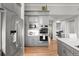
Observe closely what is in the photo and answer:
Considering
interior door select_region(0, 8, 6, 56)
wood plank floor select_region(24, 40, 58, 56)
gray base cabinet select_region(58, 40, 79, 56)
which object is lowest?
wood plank floor select_region(24, 40, 58, 56)

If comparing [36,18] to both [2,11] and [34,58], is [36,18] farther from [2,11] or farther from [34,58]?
[34,58]

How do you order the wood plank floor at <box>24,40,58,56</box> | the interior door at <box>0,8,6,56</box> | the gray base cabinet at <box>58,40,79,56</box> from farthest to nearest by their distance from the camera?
the wood plank floor at <box>24,40,58,56</box> → the gray base cabinet at <box>58,40,79,56</box> → the interior door at <box>0,8,6,56</box>

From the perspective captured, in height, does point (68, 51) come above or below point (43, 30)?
below

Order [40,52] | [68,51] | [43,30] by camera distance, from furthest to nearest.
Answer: [43,30] < [40,52] < [68,51]

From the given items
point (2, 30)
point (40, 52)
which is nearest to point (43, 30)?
point (40, 52)

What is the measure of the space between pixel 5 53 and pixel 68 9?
5.09 m

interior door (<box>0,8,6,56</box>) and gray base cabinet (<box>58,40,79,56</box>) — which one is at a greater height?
interior door (<box>0,8,6,56</box>)

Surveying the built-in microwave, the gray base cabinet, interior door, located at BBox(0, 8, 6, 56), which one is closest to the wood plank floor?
the built-in microwave

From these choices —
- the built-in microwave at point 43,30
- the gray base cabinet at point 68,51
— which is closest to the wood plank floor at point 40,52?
the built-in microwave at point 43,30

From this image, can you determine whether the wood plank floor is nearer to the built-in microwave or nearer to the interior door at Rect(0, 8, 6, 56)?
the built-in microwave

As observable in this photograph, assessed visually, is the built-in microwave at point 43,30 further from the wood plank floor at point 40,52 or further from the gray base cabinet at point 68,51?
the gray base cabinet at point 68,51

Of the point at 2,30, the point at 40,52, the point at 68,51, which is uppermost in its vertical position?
the point at 2,30

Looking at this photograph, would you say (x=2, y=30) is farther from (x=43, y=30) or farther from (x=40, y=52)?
(x=43, y=30)

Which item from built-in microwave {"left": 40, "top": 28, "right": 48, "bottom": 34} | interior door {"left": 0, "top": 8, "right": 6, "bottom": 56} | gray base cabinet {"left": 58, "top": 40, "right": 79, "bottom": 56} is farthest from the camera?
built-in microwave {"left": 40, "top": 28, "right": 48, "bottom": 34}
